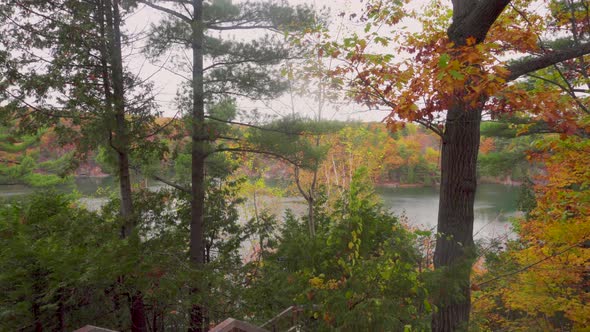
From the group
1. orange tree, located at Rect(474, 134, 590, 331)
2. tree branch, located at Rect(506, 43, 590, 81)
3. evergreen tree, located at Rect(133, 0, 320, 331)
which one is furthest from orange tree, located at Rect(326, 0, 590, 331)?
evergreen tree, located at Rect(133, 0, 320, 331)

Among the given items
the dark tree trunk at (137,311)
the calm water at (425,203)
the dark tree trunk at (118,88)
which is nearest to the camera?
the dark tree trunk at (137,311)

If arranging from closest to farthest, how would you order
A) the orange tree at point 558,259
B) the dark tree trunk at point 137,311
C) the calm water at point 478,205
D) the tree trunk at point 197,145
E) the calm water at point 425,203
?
the dark tree trunk at point 137,311, the tree trunk at point 197,145, the orange tree at point 558,259, the calm water at point 425,203, the calm water at point 478,205

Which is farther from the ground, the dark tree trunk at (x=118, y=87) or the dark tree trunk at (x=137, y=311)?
the dark tree trunk at (x=118, y=87)

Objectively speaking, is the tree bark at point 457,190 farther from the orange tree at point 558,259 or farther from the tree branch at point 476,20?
the orange tree at point 558,259

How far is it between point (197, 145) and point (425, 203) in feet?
72.0

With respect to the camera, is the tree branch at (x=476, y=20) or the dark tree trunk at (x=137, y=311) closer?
the tree branch at (x=476, y=20)

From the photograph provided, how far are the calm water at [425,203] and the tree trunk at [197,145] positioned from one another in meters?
10.1

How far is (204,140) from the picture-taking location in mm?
6883

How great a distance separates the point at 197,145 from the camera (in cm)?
678

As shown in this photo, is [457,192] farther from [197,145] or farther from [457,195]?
[197,145]

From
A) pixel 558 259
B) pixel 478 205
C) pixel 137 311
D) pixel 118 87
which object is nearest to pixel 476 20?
pixel 137 311

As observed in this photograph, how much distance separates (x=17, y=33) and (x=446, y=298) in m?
6.08

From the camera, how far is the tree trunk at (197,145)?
220 inches

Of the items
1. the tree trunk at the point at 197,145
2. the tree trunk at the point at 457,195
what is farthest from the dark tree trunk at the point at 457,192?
the tree trunk at the point at 197,145
